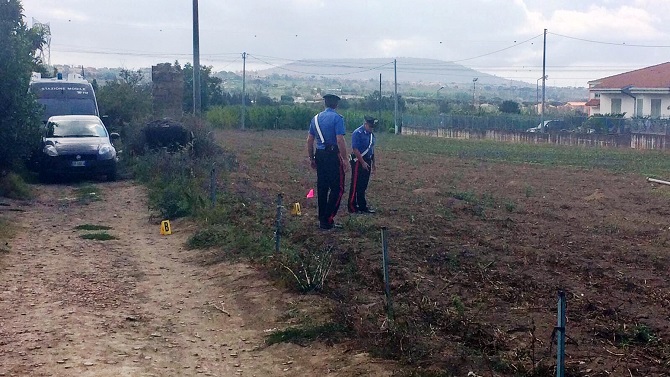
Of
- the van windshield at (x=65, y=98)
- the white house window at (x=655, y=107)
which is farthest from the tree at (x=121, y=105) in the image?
the white house window at (x=655, y=107)

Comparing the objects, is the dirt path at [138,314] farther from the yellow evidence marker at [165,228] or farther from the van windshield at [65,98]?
the van windshield at [65,98]

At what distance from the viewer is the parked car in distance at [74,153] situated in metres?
20.3

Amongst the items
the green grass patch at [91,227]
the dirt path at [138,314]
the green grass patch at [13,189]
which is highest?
the green grass patch at [13,189]

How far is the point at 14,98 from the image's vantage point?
56.5 ft

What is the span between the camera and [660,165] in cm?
3061

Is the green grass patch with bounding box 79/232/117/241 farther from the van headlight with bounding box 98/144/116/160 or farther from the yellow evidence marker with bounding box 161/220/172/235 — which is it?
the van headlight with bounding box 98/144/116/160

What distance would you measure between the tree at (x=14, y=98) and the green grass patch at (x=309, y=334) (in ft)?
36.1

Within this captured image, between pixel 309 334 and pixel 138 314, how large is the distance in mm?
2060

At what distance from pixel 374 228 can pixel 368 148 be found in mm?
2466

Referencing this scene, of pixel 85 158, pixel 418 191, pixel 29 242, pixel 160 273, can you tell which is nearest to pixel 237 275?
pixel 160 273

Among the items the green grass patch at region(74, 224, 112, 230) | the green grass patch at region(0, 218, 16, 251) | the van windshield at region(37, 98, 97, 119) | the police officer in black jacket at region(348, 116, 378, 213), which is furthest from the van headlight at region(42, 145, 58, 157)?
the police officer in black jacket at region(348, 116, 378, 213)

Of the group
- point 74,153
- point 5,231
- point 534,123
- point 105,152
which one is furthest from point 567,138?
point 5,231

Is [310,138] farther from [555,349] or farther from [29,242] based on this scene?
[555,349]

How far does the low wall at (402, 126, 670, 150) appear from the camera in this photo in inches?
1676
